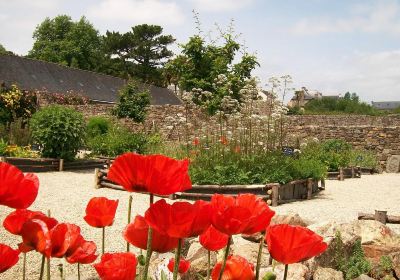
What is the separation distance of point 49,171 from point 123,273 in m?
12.4

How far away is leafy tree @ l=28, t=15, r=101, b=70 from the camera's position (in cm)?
4903

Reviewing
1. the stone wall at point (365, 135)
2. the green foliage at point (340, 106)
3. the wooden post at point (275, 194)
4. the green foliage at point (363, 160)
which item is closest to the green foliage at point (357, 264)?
the wooden post at point (275, 194)

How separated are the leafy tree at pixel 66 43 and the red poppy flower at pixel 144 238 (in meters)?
49.5

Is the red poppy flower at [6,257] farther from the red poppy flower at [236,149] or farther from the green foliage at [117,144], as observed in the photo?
the green foliage at [117,144]

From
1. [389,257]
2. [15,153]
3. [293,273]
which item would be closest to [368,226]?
[389,257]

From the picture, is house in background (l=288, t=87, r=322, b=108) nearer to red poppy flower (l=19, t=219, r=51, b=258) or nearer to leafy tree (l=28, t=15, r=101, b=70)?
red poppy flower (l=19, t=219, r=51, b=258)

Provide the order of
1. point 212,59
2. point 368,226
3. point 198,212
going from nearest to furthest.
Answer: point 198,212
point 368,226
point 212,59

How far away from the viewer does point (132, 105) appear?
23906mm

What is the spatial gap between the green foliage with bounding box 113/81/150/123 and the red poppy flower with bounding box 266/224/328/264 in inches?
888

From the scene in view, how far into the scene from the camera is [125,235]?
3.64 ft

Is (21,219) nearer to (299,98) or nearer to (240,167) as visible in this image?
(240,167)

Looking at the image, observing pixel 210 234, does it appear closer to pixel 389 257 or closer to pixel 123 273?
pixel 123 273

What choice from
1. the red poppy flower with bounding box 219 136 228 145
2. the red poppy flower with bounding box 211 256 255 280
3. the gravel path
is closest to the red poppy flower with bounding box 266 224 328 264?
the red poppy flower with bounding box 211 256 255 280

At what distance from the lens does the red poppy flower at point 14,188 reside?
0.92 meters
